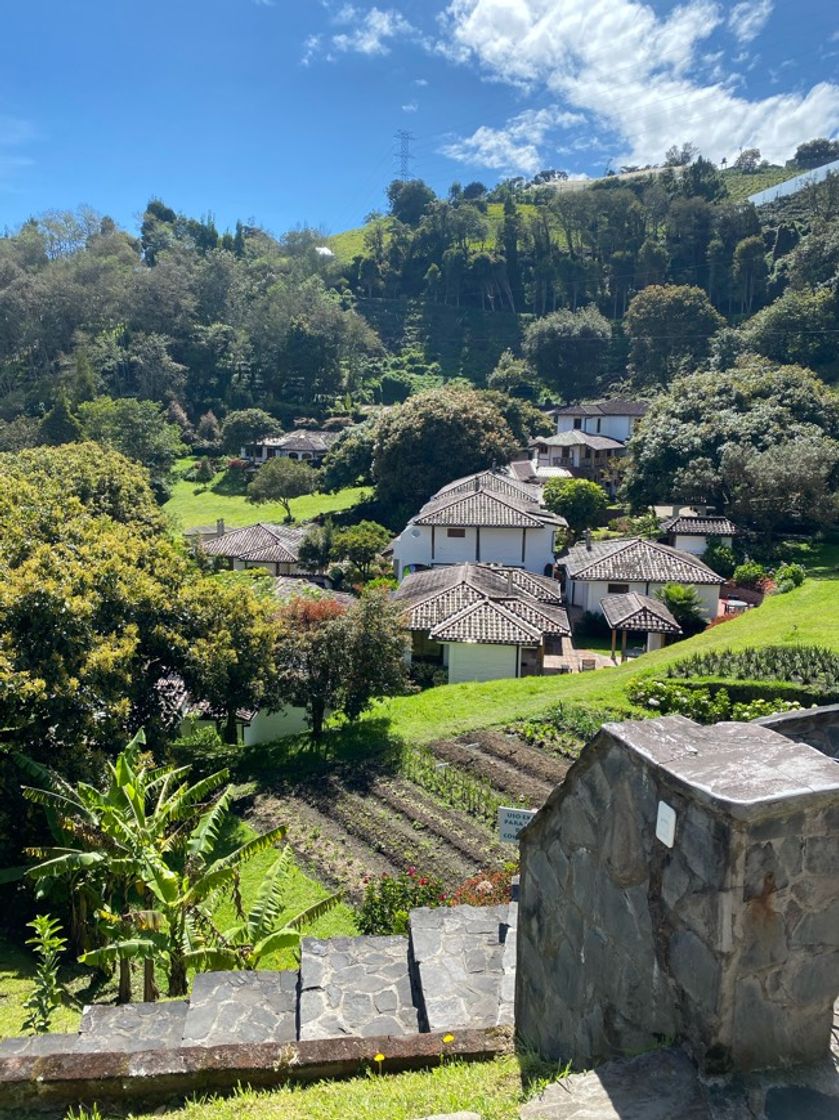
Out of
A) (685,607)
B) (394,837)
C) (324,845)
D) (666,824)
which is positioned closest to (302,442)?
(685,607)

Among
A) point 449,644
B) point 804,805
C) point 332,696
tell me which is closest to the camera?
point 804,805

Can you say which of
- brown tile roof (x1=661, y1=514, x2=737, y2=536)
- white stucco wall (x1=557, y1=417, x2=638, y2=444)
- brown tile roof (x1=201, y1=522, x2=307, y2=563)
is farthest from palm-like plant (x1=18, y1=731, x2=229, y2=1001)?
white stucco wall (x1=557, y1=417, x2=638, y2=444)

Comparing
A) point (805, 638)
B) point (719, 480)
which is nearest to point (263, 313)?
point (719, 480)

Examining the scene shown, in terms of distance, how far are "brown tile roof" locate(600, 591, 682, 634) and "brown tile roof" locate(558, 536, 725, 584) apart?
2038mm

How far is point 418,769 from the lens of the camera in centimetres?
1795

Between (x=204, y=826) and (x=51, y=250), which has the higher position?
(x=51, y=250)

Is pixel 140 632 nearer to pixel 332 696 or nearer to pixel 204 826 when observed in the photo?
pixel 332 696

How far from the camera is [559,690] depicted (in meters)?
22.3

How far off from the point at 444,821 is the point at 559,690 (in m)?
7.59

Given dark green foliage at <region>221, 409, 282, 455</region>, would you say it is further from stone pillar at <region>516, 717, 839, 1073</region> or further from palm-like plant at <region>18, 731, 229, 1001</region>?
stone pillar at <region>516, 717, 839, 1073</region>

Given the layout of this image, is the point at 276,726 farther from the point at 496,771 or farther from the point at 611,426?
the point at 611,426

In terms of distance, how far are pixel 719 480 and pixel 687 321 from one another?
3716 centimetres

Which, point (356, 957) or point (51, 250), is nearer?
point (356, 957)

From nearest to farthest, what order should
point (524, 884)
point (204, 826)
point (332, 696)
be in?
point (524, 884), point (204, 826), point (332, 696)
